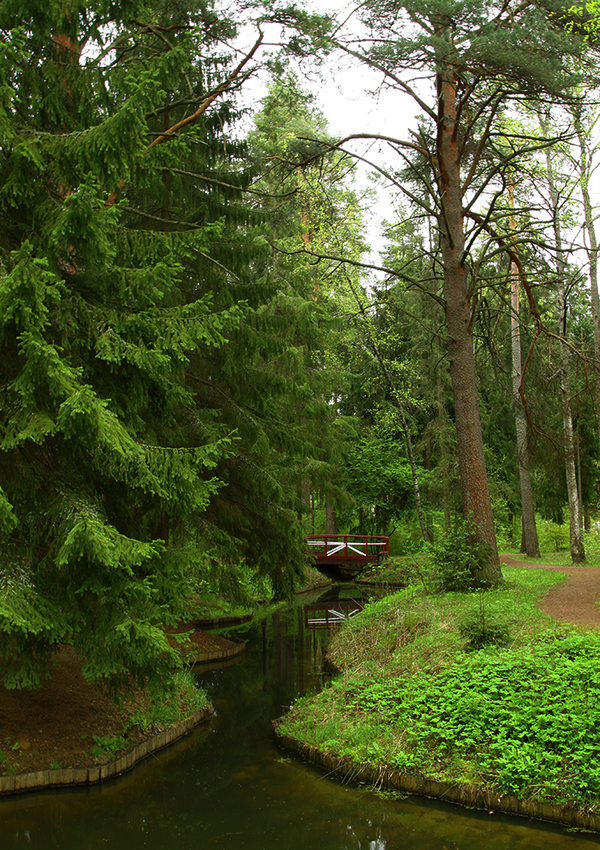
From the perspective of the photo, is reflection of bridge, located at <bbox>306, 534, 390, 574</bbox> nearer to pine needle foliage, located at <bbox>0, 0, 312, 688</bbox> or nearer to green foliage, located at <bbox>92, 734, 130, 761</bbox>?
pine needle foliage, located at <bbox>0, 0, 312, 688</bbox>

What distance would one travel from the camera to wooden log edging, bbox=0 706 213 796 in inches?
242

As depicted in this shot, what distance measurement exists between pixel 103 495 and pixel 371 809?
383 centimetres

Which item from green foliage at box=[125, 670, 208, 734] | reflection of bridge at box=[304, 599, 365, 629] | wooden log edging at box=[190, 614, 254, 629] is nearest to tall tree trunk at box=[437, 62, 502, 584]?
reflection of bridge at box=[304, 599, 365, 629]

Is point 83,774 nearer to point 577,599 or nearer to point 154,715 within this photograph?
point 154,715

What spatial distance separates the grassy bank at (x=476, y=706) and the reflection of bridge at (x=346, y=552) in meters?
12.4

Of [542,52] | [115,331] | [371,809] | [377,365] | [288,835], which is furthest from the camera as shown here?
[377,365]

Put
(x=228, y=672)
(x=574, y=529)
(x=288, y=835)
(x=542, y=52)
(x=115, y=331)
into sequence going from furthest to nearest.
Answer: (x=574, y=529), (x=228, y=672), (x=542, y=52), (x=115, y=331), (x=288, y=835)

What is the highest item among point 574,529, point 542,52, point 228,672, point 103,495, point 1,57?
point 542,52

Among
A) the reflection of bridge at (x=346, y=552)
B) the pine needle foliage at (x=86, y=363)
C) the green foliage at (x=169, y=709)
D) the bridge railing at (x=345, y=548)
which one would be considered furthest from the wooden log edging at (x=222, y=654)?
the reflection of bridge at (x=346, y=552)

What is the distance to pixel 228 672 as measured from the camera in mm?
11102

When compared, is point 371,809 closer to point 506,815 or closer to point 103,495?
point 506,815

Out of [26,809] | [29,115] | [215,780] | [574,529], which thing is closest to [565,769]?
[215,780]

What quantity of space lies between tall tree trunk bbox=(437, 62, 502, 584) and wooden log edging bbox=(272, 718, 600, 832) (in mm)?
4973

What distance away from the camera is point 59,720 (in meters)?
6.93
